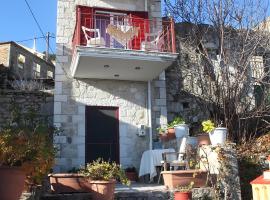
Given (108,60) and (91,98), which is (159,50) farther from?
(91,98)

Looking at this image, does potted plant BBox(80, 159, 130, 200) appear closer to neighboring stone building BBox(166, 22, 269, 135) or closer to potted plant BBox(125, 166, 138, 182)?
potted plant BBox(125, 166, 138, 182)

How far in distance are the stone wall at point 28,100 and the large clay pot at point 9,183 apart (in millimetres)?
5654

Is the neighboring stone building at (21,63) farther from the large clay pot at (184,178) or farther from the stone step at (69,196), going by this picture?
the large clay pot at (184,178)

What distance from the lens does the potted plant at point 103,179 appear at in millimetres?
6762

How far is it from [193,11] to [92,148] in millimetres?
5383

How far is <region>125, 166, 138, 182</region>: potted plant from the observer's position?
10070mm

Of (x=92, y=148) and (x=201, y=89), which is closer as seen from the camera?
(x=92, y=148)

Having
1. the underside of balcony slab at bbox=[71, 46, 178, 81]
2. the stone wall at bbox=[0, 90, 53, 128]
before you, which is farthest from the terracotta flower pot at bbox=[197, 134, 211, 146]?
the stone wall at bbox=[0, 90, 53, 128]

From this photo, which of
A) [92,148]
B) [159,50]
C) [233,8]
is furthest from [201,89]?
[92,148]

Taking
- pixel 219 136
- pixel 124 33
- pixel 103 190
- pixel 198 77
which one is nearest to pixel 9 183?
pixel 103 190

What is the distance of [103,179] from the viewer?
273 inches

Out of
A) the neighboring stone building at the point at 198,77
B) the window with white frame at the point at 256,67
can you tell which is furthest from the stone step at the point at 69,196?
the window with white frame at the point at 256,67

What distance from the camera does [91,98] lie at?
10.7 metres

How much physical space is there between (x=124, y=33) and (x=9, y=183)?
592 cm
